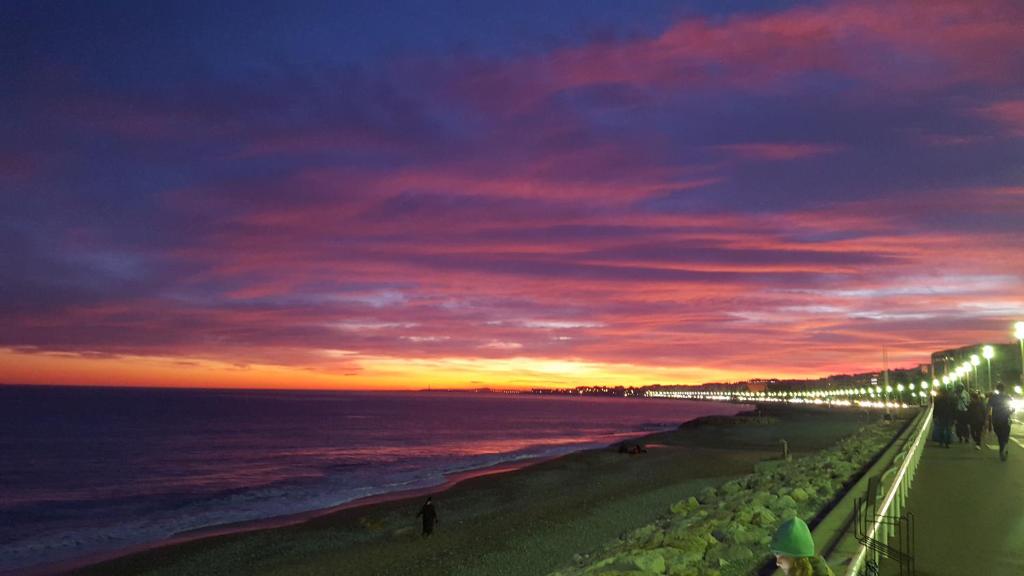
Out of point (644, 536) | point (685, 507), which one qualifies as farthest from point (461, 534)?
point (644, 536)

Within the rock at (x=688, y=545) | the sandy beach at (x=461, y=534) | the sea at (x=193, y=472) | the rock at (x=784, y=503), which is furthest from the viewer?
the sea at (x=193, y=472)

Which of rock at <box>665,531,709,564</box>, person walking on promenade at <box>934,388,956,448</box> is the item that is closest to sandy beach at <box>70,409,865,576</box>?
rock at <box>665,531,709,564</box>

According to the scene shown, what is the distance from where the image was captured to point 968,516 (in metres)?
10.7

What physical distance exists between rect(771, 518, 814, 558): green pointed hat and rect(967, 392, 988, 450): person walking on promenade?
64.4 ft

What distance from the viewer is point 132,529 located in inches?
1035

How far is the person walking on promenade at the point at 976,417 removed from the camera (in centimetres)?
2098

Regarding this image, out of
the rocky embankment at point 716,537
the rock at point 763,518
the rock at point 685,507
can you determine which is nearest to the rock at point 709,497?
the rocky embankment at point 716,537

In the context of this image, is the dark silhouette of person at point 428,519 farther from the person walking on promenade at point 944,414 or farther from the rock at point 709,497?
the person walking on promenade at point 944,414

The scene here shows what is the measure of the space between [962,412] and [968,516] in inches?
528

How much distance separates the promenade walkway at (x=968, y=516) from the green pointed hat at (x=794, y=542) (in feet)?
12.1

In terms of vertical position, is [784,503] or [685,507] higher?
[784,503]

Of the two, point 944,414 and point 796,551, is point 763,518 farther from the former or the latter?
point 944,414

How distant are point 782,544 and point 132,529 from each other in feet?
89.5

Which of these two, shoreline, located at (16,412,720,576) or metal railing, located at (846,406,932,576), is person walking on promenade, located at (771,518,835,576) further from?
shoreline, located at (16,412,720,576)
